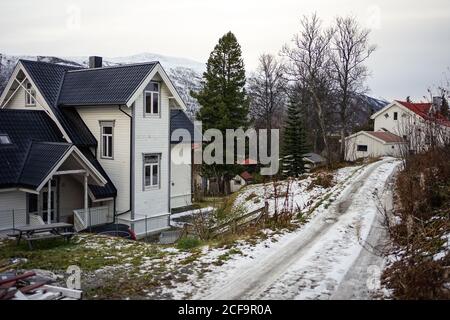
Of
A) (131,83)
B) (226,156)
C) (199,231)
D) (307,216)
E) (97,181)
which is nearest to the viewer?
(199,231)

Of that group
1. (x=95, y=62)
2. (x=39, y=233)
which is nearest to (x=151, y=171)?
(x=39, y=233)

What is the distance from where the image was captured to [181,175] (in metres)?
28.0

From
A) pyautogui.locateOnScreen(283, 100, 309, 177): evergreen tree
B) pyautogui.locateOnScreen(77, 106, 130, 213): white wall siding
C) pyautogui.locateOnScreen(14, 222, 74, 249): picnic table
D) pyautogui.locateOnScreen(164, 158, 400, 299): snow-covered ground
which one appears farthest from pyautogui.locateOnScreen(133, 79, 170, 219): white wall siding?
pyautogui.locateOnScreen(283, 100, 309, 177): evergreen tree

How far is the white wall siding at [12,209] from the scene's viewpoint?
1616 cm

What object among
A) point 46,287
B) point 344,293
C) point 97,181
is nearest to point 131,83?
point 97,181

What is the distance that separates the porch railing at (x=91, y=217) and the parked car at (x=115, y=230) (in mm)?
365

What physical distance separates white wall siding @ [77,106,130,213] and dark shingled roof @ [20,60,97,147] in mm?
675

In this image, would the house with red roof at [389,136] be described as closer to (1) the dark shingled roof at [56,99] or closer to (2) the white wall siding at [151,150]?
(2) the white wall siding at [151,150]

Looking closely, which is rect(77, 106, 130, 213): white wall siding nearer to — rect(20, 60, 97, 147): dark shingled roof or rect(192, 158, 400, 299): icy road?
rect(20, 60, 97, 147): dark shingled roof

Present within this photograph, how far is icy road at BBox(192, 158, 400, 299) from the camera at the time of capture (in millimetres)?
7867
